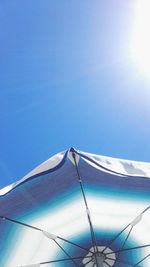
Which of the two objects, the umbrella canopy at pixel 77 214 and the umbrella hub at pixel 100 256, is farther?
the umbrella hub at pixel 100 256

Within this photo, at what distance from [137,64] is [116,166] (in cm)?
363

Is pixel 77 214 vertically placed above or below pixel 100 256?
above

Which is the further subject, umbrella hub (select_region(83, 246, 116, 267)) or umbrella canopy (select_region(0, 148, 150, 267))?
umbrella hub (select_region(83, 246, 116, 267))

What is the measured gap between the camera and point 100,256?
4.28 metres

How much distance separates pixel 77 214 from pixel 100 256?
2.62ft

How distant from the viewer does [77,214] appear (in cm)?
392

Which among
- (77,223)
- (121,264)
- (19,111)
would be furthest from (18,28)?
(121,264)

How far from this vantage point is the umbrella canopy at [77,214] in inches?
125

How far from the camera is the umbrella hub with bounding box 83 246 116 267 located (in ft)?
14.1

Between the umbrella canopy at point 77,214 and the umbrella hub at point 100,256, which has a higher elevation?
the umbrella canopy at point 77,214

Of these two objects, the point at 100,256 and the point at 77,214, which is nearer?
Answer: the point at 77,214

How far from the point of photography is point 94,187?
347 centimetres

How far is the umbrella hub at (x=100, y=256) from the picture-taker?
429cm

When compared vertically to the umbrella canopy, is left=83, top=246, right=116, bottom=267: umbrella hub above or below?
below
